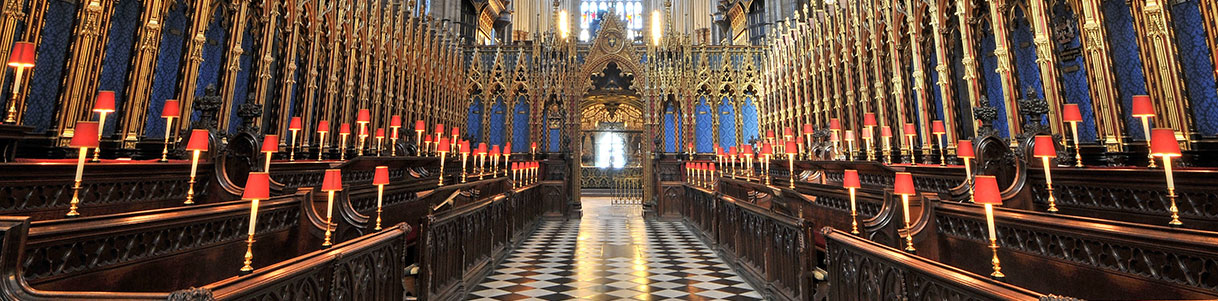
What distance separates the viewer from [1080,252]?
10.0 ft

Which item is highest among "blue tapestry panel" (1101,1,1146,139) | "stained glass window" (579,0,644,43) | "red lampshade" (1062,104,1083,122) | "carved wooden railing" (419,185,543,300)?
"stained glass window" (579,0,644,43)

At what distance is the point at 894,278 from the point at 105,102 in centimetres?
804

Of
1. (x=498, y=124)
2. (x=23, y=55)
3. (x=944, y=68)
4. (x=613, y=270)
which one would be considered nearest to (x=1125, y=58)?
(x=944, y=68)

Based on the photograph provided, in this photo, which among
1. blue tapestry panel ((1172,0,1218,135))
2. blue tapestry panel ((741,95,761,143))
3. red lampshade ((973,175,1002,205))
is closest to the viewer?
red lampshade ((973,175,1002,205))

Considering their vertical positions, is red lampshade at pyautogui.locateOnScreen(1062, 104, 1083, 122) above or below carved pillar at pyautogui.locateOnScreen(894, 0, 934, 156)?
below

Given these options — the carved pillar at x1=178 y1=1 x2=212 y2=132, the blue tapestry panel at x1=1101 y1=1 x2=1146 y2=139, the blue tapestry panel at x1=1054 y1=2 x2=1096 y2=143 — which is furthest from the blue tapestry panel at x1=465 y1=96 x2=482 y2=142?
the blue tapestry panel at x1=1101 y1=1 x2=1146 y2=139

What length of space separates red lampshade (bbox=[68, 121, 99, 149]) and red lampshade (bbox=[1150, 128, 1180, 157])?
852cm

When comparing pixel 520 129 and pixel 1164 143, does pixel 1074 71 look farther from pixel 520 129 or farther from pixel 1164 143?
pixel 520 129

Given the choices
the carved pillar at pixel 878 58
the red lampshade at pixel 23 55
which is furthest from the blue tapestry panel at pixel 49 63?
the carved pillar at pixel 878 58

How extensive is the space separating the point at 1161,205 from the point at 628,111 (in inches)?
902

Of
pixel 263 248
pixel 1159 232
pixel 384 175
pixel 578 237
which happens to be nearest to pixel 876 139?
pixel 578 237

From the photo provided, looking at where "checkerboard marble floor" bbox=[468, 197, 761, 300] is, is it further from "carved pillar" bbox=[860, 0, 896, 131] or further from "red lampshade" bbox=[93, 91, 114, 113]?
"carved pillar" bbox=[860, 0, 896, 131]

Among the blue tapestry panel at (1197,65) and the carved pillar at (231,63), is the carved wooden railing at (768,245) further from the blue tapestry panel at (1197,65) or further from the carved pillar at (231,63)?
the carved pillar at (231,63)

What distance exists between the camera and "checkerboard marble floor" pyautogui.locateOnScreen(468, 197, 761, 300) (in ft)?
19.1
